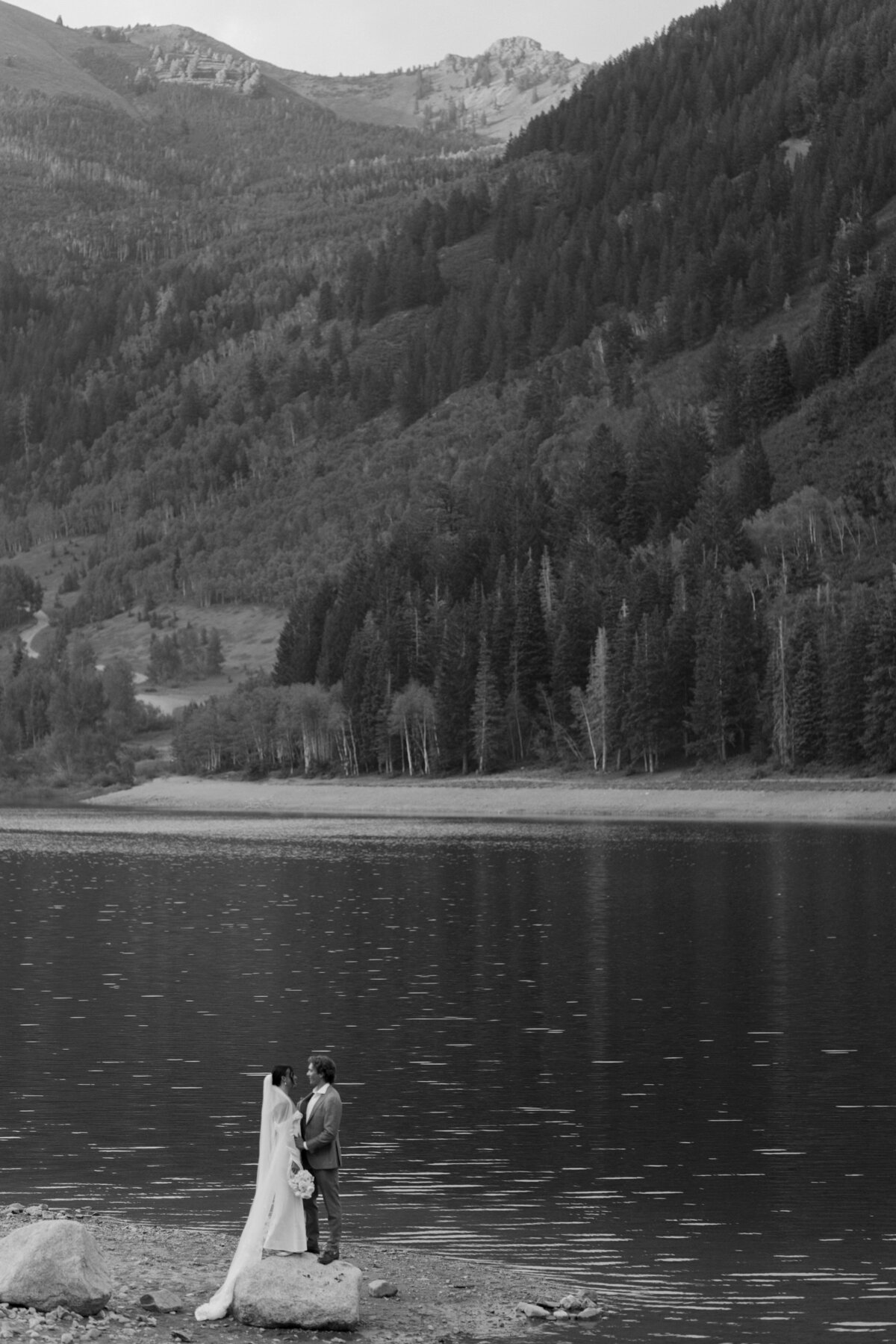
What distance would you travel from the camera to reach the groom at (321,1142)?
18.7 metres

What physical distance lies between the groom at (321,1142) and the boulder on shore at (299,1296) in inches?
A: 34.3

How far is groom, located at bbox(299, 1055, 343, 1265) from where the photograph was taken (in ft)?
61.3

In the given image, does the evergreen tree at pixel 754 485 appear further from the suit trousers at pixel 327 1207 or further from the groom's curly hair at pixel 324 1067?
the suit trousers at pixel 327 1207

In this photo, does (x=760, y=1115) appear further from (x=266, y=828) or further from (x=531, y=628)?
(x=531, y=628)

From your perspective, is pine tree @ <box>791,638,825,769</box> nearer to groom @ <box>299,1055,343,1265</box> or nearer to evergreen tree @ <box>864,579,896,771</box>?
evergreen tree @ <box>864,579,896,771</box>

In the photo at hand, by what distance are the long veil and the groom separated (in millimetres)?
459

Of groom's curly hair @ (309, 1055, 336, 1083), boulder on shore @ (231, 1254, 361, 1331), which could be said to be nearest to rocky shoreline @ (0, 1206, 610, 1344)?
boulder on shore @ (231, 1254, 361, 1331)

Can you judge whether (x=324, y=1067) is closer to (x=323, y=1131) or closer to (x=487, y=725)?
(x=323, y=1131)

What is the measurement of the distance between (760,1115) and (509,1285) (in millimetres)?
10224

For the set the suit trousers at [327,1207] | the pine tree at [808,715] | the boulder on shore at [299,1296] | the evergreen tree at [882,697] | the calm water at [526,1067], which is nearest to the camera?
the boulder on shore at [299,1296]

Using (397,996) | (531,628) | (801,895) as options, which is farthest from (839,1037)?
(531,628)

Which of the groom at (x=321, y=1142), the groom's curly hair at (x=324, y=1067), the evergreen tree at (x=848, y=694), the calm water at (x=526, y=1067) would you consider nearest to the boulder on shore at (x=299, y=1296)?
the groom at (x=321, y=1142)

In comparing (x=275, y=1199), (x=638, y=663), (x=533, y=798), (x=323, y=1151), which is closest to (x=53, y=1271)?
(x=275, y=1199)

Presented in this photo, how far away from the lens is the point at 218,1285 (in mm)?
18859
